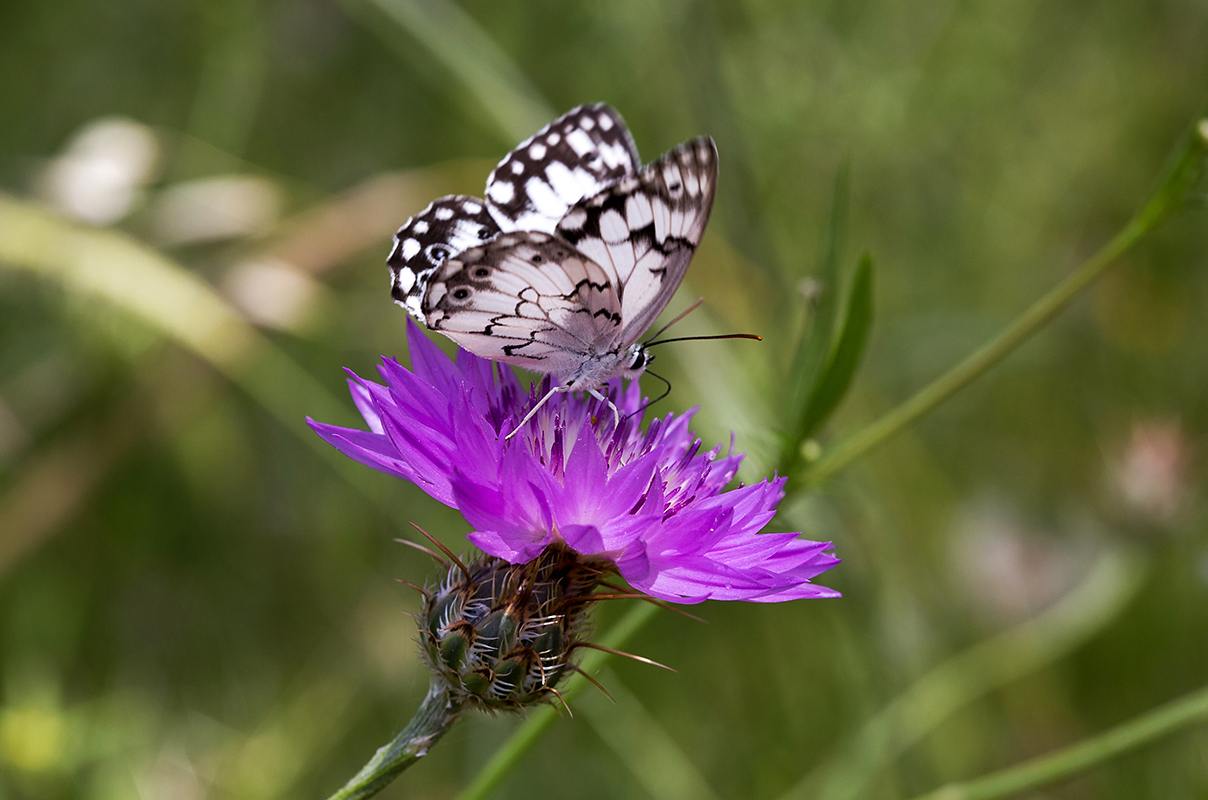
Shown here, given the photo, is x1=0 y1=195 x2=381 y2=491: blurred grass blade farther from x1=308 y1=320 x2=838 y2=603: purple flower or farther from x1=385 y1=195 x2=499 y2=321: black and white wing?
x1=308 y1=320 x2=838 y2=603: purple flower

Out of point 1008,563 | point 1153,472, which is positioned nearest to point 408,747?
point 1153,472

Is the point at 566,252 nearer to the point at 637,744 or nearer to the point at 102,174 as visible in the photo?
the point at 637,744

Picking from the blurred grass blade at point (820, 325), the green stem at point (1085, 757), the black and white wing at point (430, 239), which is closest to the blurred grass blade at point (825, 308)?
the blurred grass blade at point (820, 325)

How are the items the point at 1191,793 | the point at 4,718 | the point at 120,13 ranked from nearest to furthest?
the point at 4,718 → the point at 1191,793 → the point at 120,13

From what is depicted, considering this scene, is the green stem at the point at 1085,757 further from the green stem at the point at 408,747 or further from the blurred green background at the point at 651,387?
the green stem at the point at 408,747

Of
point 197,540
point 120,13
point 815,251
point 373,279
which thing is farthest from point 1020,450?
point 120,13

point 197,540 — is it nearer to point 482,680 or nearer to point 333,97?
point 333,97
